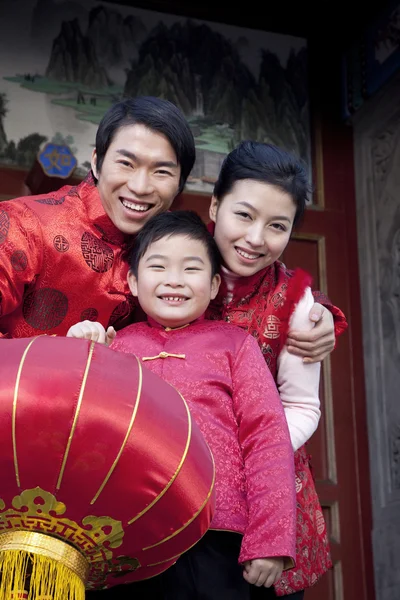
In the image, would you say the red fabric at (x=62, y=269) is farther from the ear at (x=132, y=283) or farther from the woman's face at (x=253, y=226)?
the woman's face at (x=253, y=226)

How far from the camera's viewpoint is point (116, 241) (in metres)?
1.95

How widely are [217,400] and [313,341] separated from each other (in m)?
0.32

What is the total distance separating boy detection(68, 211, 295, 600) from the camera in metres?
1.48

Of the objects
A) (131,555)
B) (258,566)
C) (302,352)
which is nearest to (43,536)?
(131,555)

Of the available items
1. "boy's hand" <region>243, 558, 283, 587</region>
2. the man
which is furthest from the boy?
the man

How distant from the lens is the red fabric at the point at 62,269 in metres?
1.84

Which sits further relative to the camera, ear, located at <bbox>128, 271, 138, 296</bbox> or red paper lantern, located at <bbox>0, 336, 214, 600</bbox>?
ear, located at <bbox>128, 271, 138, 296</bbox>

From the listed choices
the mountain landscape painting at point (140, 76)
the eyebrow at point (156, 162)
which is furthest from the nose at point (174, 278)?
the mountain landscape painting at point (140, 76)

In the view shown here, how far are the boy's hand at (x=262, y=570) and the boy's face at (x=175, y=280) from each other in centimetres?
51

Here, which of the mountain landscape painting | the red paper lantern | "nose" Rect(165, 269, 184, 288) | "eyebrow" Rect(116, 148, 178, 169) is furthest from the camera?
the mountain landscape painting

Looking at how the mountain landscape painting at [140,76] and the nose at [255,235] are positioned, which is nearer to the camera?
the nose at [255,235]

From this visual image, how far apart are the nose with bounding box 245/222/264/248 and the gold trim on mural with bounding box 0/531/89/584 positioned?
30.5 inches

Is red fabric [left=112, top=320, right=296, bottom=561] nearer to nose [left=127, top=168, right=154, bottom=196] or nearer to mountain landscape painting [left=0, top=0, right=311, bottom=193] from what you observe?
nose [left=127, top=168, right=154, bottom=196]

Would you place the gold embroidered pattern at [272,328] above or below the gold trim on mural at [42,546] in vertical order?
above
